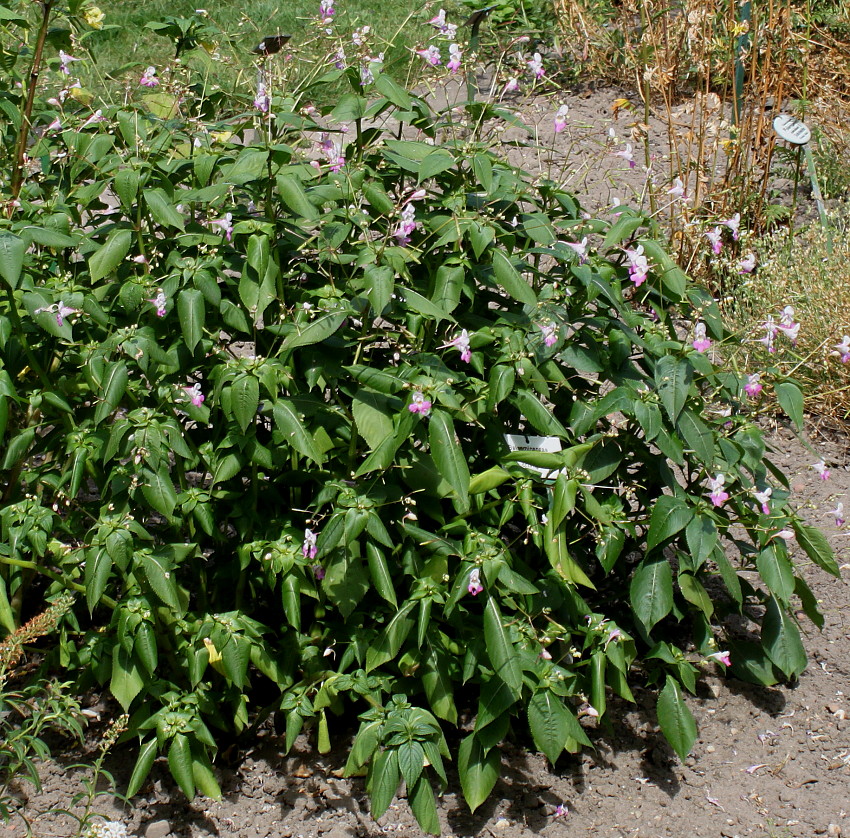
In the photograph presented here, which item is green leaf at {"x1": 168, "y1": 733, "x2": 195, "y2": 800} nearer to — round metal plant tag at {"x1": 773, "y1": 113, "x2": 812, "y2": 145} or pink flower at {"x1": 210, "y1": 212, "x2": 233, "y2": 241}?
pink flower at {"x1": 210, "y1": 212, "x2": 233, "y2": 241}

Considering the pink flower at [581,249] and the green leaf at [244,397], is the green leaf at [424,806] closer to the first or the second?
the green leaf at [244,397]

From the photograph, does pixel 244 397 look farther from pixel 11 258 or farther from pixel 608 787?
pixel 608 787

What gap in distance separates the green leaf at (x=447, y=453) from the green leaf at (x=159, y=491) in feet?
1.77

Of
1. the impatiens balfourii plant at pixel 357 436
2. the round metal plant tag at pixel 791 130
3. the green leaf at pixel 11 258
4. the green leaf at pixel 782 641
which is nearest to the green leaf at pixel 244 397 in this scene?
the impatiens balfourii plant at pixel 357 436

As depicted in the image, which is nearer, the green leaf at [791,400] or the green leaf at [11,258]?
the green leaf at [11,258]

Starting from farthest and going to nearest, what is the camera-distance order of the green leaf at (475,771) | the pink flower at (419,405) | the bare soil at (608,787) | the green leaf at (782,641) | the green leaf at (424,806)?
the green leaf at (782,641)
the bare soil at (608,787)
the green leaf at (475,771)
the green leaf at (424,806)
the pink flower at (419,405)

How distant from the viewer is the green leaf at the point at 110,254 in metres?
A: 2.05

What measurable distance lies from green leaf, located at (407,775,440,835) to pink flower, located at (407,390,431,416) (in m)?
0.78

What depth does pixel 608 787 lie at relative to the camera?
243 cm

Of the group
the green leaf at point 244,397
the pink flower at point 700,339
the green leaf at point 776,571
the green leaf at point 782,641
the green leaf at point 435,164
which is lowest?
the green leaf at point 782,641

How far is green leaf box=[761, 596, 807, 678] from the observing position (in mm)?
2518

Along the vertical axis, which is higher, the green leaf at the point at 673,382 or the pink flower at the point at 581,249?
the pink flower at the point at 581,249

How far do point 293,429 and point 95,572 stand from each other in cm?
47

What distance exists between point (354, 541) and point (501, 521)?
0.30 m
